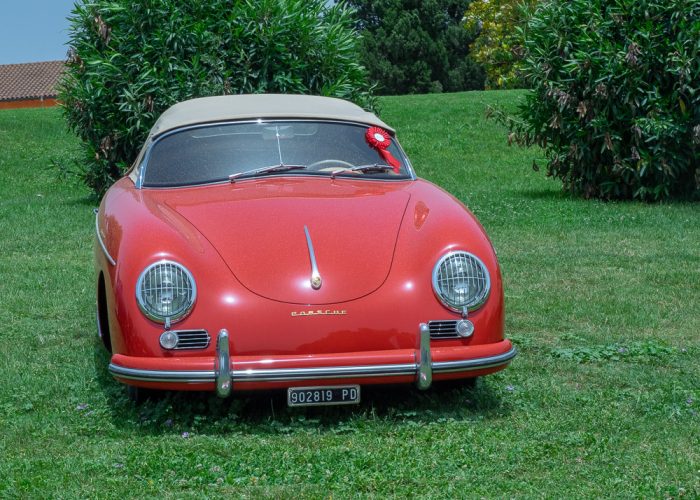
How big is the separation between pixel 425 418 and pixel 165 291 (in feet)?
4.39

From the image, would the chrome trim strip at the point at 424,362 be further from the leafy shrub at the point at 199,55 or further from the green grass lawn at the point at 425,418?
the leafy shrub at the point at 199,55

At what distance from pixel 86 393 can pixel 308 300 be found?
150cm

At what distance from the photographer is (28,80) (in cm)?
6662

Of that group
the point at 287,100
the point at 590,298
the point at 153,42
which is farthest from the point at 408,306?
the point at 153,42

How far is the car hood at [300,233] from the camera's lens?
189 inches

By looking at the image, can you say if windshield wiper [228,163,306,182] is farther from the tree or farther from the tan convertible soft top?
the tree

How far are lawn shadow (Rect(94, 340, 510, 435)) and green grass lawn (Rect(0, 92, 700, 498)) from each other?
0.04 feet

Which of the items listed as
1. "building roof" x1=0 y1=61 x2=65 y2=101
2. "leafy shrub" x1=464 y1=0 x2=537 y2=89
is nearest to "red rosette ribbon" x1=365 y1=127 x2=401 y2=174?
"leafy shrub" x1=464 y1=0 x2=537 y2=89

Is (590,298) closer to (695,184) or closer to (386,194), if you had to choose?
(386,194)

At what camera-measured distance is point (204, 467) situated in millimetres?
4273

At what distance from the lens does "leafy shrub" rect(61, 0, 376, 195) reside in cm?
1391

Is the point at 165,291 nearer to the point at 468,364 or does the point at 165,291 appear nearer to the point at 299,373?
the point at 299,373

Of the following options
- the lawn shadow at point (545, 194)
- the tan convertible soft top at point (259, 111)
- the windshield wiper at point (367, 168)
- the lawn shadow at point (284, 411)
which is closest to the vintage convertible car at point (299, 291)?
the lawn shadow at point (284, 411)

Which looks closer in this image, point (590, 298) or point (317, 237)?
point (317, 237)
